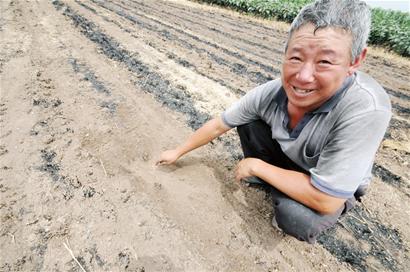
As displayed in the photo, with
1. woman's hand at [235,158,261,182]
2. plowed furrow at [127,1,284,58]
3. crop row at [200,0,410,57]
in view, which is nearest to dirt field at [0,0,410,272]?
woman's hand at [235,158,261,182]

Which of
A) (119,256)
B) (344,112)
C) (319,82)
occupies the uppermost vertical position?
(319,82)

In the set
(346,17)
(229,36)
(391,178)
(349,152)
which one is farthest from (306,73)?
(229,36)

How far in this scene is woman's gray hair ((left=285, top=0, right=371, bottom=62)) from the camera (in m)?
1.46

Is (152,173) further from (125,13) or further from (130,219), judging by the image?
(125,13)

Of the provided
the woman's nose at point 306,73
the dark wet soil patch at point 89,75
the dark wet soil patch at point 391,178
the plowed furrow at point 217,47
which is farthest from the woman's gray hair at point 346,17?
the plowed furrow at point 217,47

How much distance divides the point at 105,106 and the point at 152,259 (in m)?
2.02

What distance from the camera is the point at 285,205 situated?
6.30ft

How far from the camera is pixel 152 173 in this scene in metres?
2.57

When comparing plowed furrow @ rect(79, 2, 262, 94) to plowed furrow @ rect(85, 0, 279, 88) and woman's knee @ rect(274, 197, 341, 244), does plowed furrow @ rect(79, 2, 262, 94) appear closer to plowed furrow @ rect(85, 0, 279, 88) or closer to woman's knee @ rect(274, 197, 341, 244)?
plowed furrow @ rect(85, 0, 279, 88)

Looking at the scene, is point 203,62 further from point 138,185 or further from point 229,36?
point 138,185

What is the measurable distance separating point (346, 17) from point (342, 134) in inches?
21.2

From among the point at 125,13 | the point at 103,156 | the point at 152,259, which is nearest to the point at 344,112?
the point at 152,259

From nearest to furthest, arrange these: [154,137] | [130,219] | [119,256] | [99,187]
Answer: [119,256], [130,219], [99,187], [154,137]

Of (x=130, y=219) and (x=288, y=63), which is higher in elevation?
(x=288, y=63)
